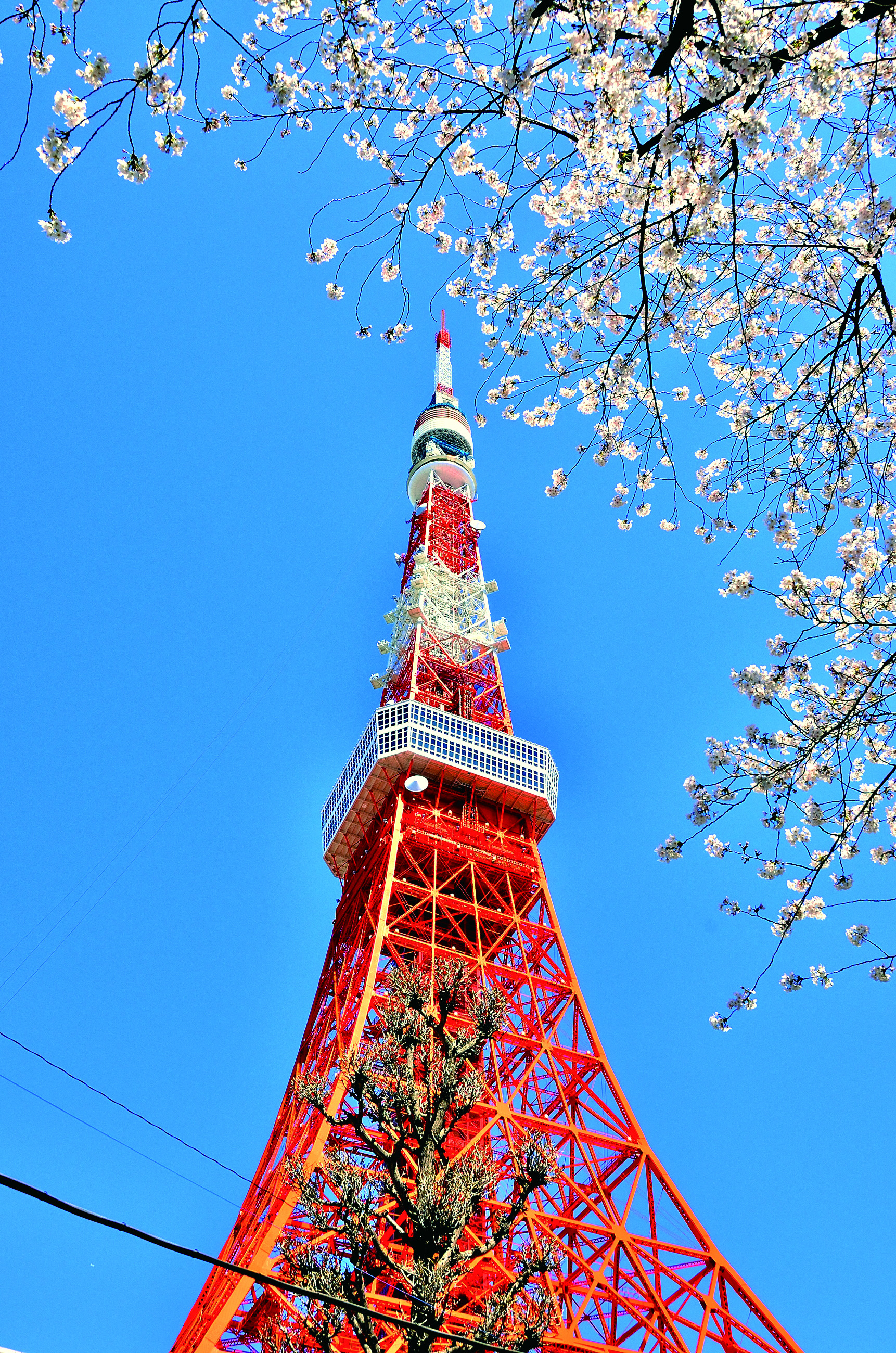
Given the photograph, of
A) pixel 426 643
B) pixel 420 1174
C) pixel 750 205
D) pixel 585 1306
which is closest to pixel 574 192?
pixel 750 205

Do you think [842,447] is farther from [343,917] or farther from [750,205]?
[343,917]

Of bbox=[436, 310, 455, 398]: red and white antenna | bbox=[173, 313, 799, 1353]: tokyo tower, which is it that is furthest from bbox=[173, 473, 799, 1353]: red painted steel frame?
bbox=[436, 310, 455, 398]: red and white antenna

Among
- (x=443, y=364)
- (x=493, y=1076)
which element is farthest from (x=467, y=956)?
(x=443, y=364)

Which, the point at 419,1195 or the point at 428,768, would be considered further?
the point at 428,768

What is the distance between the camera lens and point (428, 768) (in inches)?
766

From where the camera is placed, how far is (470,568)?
27578 mm

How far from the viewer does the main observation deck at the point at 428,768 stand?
63.6ft

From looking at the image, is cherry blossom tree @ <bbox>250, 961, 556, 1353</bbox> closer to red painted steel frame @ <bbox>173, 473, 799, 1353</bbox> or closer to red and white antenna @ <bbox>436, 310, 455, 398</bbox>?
red painted steel frame @ <bbox>173, 473, 799, 1353</bbox>

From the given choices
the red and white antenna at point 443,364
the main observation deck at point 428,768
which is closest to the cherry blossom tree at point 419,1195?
the main observation deck at point 428,768

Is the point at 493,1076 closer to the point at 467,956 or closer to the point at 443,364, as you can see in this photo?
the point at 467,956

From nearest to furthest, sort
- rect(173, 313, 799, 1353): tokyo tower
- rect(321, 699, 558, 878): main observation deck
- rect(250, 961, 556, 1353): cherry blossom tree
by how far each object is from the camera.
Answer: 1. rect(250, 961, 556, 1353): cherry blossom tree
2. rect(173, 313, 799, 1353): tokyo tower
3. rect(321, 699, 558, 878): main observation deck

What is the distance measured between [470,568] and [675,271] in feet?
75.8

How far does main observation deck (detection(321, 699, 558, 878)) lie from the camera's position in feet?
63.6

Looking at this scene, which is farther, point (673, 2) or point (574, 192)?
point (574, 192)
